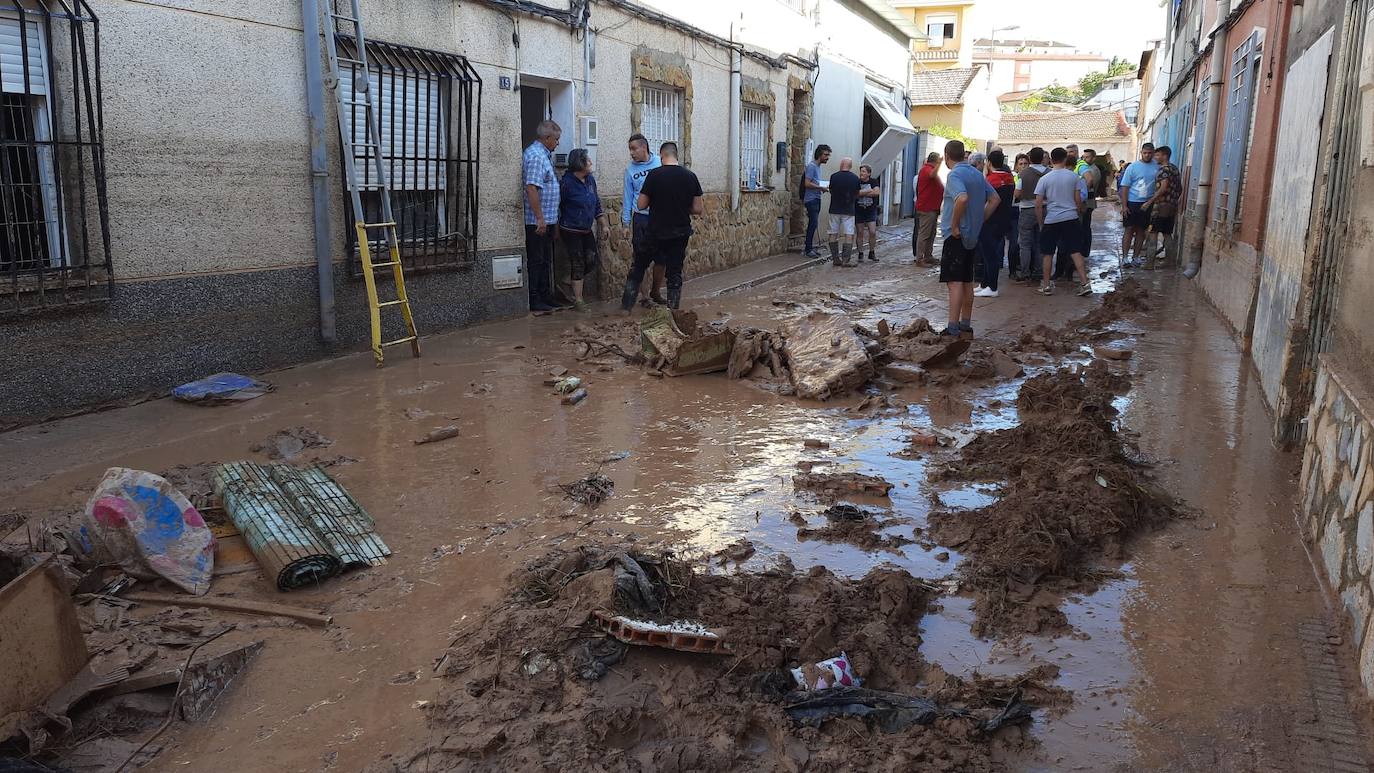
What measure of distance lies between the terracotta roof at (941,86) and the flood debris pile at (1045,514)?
106 ft

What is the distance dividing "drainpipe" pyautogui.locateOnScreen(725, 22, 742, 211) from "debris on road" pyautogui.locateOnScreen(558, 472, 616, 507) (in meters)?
10.7

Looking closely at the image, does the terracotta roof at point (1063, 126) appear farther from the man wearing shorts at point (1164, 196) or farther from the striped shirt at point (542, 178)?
the striped shirt at point (542, 178)

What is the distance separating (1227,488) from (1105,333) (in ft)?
15.3

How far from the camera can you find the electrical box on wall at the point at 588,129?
10.9 meters

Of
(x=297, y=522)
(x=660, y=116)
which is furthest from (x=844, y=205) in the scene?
(x=297, y=522)

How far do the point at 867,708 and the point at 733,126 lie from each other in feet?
42.7

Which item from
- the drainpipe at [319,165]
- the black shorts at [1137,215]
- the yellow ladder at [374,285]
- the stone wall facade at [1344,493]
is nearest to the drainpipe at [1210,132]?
the black shorts at [1137,215]

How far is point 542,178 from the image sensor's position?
993cm

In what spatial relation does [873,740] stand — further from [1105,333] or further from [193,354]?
[1105,333]

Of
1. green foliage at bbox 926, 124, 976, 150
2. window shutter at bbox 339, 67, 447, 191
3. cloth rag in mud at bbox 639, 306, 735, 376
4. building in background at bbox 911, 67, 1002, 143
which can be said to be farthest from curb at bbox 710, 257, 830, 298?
building in background at bbox 911, 67, 1002, 143

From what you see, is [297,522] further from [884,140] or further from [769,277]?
[884,140]

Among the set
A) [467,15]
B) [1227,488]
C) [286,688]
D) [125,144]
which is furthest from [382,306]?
[1227,488]

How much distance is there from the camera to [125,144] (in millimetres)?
6258

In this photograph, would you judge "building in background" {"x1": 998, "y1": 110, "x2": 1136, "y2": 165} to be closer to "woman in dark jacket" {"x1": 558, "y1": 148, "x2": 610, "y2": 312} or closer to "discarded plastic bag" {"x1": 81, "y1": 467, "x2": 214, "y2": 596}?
"woman in dark jacket" {"x1": 558, "y1": 148, "x2": 610, "y2": 312}
